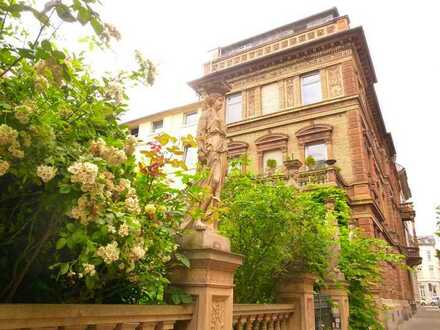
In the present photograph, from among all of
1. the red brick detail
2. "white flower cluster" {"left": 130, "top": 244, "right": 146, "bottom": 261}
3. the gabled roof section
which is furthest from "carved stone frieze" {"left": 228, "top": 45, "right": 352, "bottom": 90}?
"white flower cluster" {"left": 130, "top": 244, "right": 146, "bottom": 261}

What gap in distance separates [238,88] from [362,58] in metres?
8.40

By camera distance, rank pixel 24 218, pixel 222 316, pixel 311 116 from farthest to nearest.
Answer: pixel 311 116 → pixel 222 316 → pixel 24 218

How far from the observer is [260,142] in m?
22.8

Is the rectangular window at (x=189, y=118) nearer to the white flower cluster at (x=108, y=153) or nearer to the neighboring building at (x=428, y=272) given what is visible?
the white flower cluster at (x=108, y=153)

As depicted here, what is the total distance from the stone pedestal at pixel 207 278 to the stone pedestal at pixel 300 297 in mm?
2454


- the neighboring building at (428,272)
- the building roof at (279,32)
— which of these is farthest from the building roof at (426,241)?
the building roof at (279,32)

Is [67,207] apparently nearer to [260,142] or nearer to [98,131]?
[98,131]

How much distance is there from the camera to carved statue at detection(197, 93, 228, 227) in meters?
4.25

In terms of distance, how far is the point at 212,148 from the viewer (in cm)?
450

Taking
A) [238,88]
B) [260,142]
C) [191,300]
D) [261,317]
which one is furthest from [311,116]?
[191,300]

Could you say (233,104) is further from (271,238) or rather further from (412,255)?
(412,255)

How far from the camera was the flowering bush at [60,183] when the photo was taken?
2137mm

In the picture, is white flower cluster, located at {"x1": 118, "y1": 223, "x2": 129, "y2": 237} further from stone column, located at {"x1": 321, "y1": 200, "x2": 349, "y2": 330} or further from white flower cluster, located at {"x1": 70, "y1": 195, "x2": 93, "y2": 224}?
stone column, located at {"x1": 321, "y1": 200, "x2": 349, "y2": 330}

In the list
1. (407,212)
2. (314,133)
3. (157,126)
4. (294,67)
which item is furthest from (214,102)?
(407,212)
